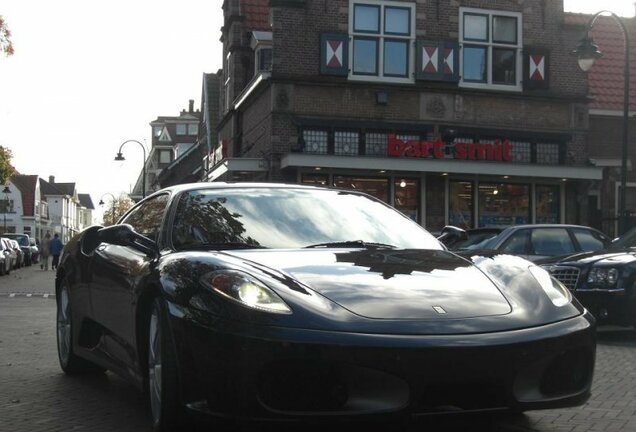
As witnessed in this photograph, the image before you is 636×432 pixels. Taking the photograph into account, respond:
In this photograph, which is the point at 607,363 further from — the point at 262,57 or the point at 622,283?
the point at 262,57

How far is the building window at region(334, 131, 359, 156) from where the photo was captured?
25484 mm

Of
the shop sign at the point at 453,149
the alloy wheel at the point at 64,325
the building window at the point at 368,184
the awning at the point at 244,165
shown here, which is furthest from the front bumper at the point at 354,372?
the awning at the point at 244,165

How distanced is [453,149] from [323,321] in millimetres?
22815

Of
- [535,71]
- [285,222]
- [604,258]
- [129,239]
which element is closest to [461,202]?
[535,71]

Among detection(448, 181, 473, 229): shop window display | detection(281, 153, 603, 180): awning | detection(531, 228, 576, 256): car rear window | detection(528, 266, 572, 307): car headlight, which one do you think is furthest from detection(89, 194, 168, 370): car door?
detection(448, 181, 473, 229): shop window display

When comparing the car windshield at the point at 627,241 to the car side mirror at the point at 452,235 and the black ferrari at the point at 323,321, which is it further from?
the black ferrari at the point at 323,321

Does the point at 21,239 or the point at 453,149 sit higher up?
the point at 453,149

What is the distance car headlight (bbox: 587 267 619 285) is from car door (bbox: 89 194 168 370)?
533 cm

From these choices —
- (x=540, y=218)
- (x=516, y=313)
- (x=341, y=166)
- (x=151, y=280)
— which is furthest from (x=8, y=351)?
(x=540, y=218)

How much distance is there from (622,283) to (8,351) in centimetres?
621

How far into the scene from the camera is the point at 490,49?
2711 centimetres

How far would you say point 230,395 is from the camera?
3.70 m

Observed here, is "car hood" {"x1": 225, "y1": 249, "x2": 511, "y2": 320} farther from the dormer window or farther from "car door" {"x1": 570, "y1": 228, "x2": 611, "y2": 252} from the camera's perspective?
the dormer window

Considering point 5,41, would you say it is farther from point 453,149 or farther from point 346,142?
point 453,149
